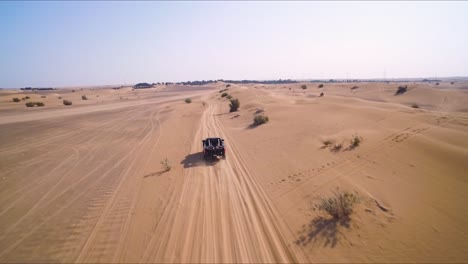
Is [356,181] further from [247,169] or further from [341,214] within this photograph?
[247,169]

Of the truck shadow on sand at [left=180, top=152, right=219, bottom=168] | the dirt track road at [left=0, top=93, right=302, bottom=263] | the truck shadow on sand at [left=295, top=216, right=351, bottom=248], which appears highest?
the truck shadow on sand at [left=295, top=216, right=351, bottom=248]

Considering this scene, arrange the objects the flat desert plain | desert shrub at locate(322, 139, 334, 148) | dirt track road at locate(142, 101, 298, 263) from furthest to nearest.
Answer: desert shrub at locate(322, 139, 334, 148)
the flat desert plain
dirt track road at locate(142, 101, 298, 263)

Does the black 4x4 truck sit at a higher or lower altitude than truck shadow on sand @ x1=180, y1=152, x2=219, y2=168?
higher

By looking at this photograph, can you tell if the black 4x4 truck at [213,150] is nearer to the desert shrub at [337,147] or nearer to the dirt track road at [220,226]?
the dirt track road at [220,226]

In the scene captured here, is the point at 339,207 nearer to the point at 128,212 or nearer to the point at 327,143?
the point at 128,212

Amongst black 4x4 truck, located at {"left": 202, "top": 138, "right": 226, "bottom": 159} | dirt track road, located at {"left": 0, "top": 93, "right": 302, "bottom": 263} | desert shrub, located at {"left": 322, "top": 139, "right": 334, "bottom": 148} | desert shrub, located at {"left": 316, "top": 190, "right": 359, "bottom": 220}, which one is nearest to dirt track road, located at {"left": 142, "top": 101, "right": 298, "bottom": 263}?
dirt track road, located at {"left": 0, "top": 93, "right": 302, "bottom": 263}

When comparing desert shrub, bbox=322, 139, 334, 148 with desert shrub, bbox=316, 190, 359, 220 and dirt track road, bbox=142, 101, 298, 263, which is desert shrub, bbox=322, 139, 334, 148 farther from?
desert shrub, bbox=316, 190, 359, 220

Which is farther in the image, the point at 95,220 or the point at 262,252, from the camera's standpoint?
the point at 95,220

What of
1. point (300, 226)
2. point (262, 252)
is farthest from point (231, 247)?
point (300, 226)
